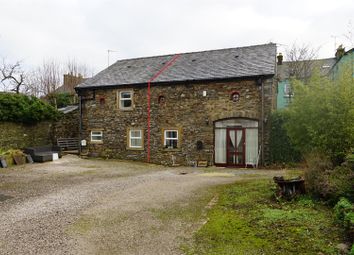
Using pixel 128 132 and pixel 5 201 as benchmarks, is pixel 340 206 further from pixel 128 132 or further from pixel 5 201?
pixel 128 132

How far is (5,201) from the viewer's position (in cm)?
843

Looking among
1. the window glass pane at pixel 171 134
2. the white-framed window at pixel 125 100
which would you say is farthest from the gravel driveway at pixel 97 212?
the white-framed window at pixel 125 100

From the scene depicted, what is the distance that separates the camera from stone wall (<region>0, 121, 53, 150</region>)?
17.8 meters

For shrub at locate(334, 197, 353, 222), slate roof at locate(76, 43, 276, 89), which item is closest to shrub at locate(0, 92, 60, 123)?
slate roof at locate(76, 43, 276, 89)

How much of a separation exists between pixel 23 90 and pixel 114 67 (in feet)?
51.4

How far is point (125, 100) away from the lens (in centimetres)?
1936

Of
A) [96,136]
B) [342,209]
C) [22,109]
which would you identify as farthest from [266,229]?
[22,109]

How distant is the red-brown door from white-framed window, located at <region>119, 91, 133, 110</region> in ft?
22.1

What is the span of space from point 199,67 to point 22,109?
452 inches

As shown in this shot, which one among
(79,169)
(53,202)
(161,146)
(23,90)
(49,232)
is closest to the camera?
(49,232)

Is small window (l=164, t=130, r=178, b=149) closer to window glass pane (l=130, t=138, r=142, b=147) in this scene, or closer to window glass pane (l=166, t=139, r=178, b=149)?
window glass pane (l=166, t=139, r=178, b=149)

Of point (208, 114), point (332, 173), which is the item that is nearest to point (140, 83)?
point (208, 114)

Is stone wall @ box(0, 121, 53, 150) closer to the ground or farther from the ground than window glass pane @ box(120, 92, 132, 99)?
closer to the ground

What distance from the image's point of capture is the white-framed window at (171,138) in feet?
58.3
